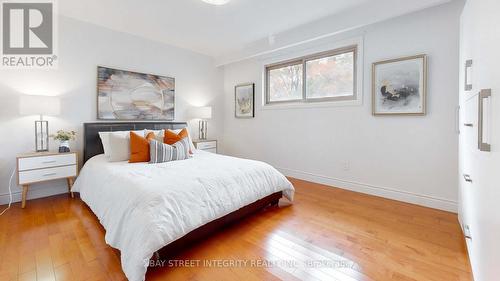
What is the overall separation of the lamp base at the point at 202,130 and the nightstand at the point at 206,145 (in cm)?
35

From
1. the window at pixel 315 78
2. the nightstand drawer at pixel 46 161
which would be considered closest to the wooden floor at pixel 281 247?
the nightstand drawer at pixel 46 161

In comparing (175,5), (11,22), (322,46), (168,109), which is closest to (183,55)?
(168,109)

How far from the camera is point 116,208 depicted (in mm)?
1787

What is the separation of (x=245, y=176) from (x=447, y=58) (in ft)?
8.67

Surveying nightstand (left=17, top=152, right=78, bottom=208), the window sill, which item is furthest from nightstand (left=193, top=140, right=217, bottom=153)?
nightstand (left=17, top=152, right=78, bottom=208)

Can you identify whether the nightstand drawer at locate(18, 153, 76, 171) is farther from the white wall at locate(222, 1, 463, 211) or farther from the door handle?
the door handle

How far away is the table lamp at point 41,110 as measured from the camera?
102 inches

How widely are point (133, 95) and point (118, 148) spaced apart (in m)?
1.25

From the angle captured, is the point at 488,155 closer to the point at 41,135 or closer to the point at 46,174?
the point at 46,174

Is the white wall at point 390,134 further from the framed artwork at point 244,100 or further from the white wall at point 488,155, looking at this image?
the white wall at point 488,155

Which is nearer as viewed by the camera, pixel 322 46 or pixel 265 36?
pixel 322 46

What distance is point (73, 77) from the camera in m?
3.18

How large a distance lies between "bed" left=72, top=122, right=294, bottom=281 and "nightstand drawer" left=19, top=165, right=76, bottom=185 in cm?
17

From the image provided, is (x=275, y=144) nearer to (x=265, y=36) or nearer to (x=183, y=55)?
(x=265, y=36)
